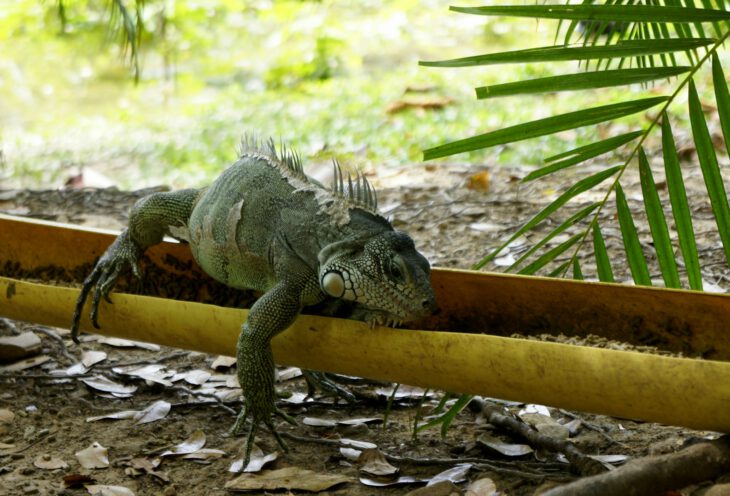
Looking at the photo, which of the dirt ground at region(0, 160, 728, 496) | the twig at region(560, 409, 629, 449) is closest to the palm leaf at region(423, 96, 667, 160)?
the dirt ground at region(0, 160, 728, 496)

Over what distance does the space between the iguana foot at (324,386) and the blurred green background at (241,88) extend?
3.19 meters

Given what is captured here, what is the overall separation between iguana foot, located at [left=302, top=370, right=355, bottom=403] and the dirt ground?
0.04 metres

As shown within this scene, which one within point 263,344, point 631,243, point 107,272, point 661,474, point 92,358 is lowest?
point 92,358

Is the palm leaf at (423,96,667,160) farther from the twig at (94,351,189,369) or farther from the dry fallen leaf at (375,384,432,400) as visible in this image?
the twig at (94,351,189,369)

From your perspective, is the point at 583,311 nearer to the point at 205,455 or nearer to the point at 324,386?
the point at 324,386

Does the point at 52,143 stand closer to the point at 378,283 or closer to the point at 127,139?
the point at 127,139

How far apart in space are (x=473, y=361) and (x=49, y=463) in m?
1.67

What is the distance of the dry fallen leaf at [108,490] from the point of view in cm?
321

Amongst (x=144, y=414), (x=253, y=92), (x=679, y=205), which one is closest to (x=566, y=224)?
(x=679, y=205)

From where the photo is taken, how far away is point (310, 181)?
12.3ft

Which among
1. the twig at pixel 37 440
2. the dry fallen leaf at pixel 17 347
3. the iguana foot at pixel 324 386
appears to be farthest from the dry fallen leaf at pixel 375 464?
the dry fallen leaf at pixel 17 347

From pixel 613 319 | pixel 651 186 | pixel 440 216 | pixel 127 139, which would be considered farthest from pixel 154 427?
pixel 127 139

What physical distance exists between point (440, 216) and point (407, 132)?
7.86 ft

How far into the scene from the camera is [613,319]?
119 inches
